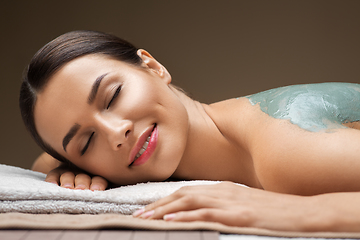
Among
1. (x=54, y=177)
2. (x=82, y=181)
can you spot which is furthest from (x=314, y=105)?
(x=54, y=177)

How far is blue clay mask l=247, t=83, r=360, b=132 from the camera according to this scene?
3.22 ft

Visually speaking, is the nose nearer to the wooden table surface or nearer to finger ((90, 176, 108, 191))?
finger ((90, 176, 108, 191))

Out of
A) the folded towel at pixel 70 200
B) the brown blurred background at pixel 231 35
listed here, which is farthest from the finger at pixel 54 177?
the brown blurred background at pixel 231 35

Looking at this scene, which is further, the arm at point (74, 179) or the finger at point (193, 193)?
the arm at point (74, 179)

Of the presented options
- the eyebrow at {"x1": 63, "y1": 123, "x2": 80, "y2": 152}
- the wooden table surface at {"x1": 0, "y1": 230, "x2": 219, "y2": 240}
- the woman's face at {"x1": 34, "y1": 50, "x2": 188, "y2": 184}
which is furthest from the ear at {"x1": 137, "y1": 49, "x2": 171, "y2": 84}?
the wooden table surface at {"x1": 0, "y1": 230, "x2": 219, "y2": 240}

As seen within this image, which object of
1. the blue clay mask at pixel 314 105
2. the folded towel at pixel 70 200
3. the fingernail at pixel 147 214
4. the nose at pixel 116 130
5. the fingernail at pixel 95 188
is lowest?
the fingernail at pixel 95 188

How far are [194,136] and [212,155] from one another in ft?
0.35

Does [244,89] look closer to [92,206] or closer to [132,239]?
[92,206]

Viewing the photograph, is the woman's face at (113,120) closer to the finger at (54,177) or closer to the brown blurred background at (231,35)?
the finger at (54,177)

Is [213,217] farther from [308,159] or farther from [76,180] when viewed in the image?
[76,180]

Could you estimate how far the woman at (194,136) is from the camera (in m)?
0.75

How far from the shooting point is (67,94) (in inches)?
43.4

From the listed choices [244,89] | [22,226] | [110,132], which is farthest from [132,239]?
[244,89]

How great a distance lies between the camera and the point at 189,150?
1299mm
